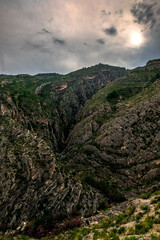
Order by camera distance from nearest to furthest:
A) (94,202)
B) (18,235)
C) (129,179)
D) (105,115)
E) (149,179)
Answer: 1. (18,235)
2. (94,202)
3. (149,179)
4. (129,179)
5. (105,115)

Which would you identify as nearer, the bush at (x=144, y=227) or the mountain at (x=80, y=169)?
the bush at (x=144, y=227)

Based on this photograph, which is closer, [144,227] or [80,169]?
[144,227]

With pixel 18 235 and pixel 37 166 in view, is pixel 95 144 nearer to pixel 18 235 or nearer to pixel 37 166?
pixel 37 166

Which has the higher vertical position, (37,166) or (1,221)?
(37,166)

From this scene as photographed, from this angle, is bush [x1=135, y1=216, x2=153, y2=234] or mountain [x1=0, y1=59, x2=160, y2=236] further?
mountain [x1=0, y1=59, x2=160, y2=236]

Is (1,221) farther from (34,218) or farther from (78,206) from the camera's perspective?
(78,206)

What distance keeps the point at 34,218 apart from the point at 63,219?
5.96 meters

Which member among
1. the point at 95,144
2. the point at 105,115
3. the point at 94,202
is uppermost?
the point at 105,115

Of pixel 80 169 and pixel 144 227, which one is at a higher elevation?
pixel 80 169

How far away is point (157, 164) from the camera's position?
3497 centimetres

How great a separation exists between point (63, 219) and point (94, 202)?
9260 mm

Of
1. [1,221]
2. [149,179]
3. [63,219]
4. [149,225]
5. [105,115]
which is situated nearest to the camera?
[149,225]

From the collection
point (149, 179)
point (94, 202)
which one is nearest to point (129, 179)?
point (149, 179)

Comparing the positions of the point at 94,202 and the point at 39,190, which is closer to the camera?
the point at 39,190
